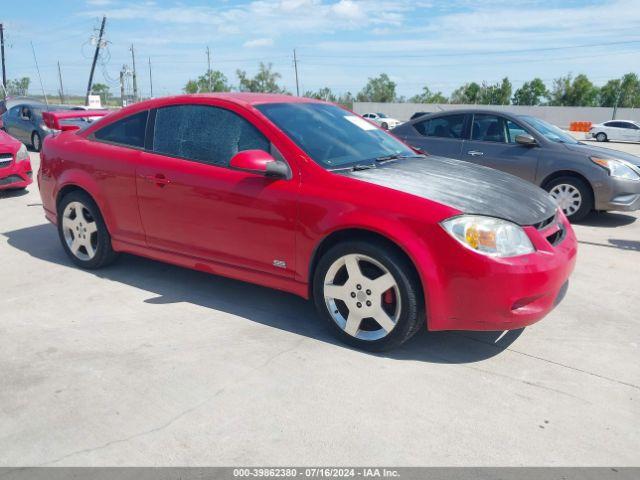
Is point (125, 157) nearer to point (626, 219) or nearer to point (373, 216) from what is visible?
point (373, 216)

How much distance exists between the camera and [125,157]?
4562 mm

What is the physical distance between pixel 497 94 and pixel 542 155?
223ft

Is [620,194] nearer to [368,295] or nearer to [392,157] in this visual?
[392,157]

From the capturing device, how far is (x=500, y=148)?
7707mm

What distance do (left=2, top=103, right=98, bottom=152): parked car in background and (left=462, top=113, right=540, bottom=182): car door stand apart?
1221cm

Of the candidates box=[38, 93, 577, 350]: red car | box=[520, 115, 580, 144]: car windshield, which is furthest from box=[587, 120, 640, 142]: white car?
box=[38, 93, 577, 350]: red car

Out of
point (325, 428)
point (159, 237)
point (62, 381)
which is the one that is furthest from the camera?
point (159, 237)

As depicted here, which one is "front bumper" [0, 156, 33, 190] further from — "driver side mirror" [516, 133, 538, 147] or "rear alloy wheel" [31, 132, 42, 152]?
"rear alloy wheel" [31, 132, 42, 152]

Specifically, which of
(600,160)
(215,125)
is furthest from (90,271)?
(600,160)

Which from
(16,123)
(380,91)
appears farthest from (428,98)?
(16,123)

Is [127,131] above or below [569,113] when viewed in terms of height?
above

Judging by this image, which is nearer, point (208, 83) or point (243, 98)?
point (243, 98)

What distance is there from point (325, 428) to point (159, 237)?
2.36 metres

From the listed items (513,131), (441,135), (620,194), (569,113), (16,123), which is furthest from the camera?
(569,113)
